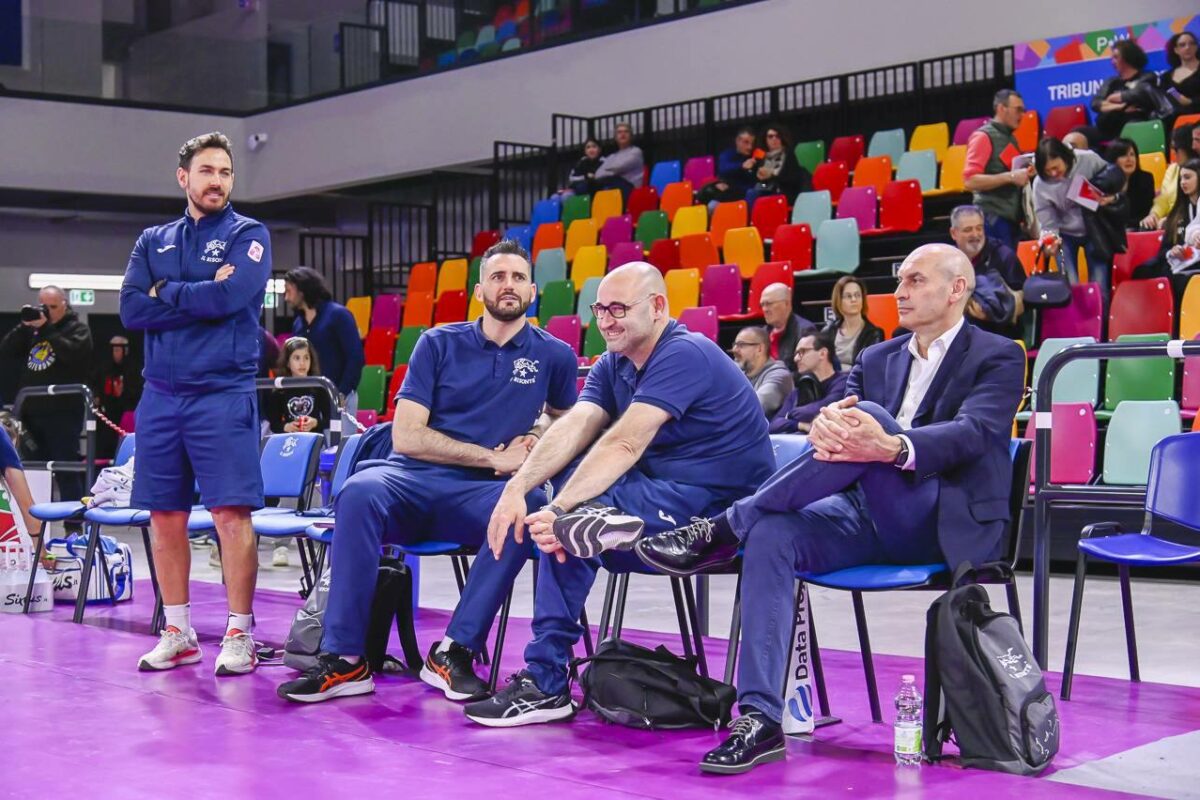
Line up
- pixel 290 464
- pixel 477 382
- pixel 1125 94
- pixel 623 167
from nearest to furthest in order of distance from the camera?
pixel 477 382
pixel 290 464
pixel 1125 94
pixel 623 167

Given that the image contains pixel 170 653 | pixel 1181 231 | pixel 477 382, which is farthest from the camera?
pixel 1181 231

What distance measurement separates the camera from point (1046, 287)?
706 centimetres

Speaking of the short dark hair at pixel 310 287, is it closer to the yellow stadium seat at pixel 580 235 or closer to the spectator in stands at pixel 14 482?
the spectator in stands at pixel 14 482

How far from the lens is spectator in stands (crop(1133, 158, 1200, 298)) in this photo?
7082 millimetres

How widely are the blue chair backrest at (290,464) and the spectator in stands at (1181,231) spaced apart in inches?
171

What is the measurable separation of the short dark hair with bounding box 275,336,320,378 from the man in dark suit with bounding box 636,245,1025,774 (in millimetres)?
4146

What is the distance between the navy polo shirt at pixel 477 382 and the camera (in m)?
4.30

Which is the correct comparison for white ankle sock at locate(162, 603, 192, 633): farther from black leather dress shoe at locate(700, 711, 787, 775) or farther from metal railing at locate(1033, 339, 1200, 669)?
metal railing at locate(1033, 339, 1200, 669)

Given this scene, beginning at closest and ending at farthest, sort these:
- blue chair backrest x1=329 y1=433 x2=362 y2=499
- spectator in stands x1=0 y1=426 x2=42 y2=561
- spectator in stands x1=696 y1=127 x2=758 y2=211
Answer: blue chair backrest x1=329 y1=433 x2=362 y2=499 < spectator in stands x1=0 y1=426 x2=42 y2=561 < spectator in stands x1=696 y1=127 x2=758 y2=211

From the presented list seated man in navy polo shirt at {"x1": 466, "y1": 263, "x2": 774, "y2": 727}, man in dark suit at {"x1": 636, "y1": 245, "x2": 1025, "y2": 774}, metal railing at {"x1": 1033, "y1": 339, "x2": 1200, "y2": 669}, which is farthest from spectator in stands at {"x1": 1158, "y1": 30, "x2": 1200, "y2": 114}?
seated man in navy polo shirt at {"x1": 466, "y1": 263, "x2": 774, "y2": 727}

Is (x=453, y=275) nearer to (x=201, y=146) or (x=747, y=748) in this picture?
(x=201, y=146)

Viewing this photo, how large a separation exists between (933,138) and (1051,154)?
112 inches

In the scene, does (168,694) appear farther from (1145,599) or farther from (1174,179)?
(1174,179)

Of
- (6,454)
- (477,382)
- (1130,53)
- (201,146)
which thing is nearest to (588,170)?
(1130,53)
